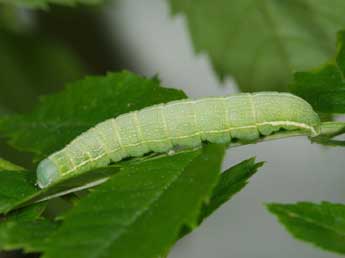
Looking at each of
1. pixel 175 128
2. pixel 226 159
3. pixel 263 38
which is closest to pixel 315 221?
pixel 175 128

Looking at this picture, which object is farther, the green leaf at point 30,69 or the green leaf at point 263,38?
the green leaf at point 30,69

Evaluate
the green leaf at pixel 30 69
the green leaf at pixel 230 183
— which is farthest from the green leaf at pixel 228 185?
the green leaf at pixel 30 69

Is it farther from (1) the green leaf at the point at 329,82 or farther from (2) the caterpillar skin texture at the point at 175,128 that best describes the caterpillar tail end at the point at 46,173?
(1) the green leaf at the point at 329,82

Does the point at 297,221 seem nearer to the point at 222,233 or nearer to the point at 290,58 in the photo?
the point at 290,58

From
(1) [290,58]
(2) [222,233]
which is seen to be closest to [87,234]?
(1) [290,58]

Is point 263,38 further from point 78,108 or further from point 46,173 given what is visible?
point 46,173

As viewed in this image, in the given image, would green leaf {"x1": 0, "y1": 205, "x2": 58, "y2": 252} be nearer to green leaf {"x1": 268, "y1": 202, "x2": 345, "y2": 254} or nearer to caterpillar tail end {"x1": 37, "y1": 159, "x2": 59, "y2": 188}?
caterpillar tail end {"x1": 37, "y1": 159, "x2": 59, "y2": 188}
